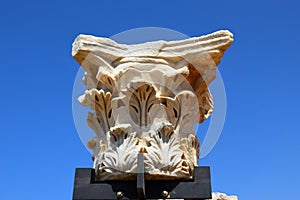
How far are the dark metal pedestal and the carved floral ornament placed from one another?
13 cm

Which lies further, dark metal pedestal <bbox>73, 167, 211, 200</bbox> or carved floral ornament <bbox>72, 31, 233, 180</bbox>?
carved floral ornament <bbox>72, 31, 233, 180</bbox>

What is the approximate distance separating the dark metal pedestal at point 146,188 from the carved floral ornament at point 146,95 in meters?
0.13

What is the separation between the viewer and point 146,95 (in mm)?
4750

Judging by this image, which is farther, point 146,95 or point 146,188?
point 146,95

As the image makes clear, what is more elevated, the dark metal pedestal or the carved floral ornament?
the carved floral ornament

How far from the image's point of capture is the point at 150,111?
472cm

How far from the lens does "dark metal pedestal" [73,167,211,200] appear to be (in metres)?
4.10

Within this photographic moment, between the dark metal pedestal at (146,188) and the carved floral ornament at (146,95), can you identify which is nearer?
the dark metal pedestal at (146,188)

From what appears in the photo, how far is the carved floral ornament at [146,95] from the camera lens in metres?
4.40

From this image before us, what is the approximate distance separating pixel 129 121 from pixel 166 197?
110 cm

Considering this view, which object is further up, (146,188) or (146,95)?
(146,95)

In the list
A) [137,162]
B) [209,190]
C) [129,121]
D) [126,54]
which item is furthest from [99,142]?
[209,190]

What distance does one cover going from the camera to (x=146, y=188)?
13.8ft

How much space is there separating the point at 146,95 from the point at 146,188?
3.96 ft
